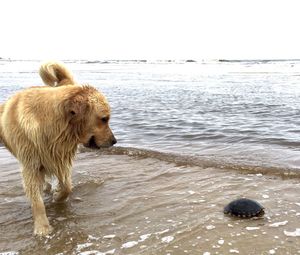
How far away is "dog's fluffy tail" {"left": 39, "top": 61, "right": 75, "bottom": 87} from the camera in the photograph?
5.46 m

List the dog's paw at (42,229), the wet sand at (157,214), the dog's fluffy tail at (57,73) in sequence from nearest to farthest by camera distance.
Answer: the wet sand at (157,214)
the dog's paw at (42,229)
the dog's fluffy tail at (57,73)

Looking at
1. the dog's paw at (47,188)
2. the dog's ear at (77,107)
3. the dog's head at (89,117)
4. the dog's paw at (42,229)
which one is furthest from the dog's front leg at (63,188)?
the dog's ear at (77,107)

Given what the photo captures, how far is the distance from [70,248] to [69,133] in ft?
4.11

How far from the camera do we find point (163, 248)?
155 inches

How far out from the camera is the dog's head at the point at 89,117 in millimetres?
4203

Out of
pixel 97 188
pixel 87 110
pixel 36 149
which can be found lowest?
pixel 97 188

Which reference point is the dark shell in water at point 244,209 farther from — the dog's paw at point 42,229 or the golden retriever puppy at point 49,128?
the dog's paw at point 42,229

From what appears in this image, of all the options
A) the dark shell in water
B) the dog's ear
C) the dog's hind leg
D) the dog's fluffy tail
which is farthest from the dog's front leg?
the dark shell in water

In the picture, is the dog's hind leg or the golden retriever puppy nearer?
the golden retriever puppy

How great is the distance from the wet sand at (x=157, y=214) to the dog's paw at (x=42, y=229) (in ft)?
0.22

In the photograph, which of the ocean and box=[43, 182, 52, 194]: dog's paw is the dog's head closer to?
the ocean

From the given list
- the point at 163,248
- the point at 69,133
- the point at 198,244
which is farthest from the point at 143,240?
the point at 69,133

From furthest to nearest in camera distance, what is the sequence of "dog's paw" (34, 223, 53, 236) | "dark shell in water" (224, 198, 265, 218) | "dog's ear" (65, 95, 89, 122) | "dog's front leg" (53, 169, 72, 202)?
"dog's front leg" (53, 169, 72, 202), "dark shell in water" (224, 198, 265, 218), "dog's paw" (34, 223, 53, 236), "dog's ear" (65, 95, 89, 122)

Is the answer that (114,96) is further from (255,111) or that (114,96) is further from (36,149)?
(36,149)
